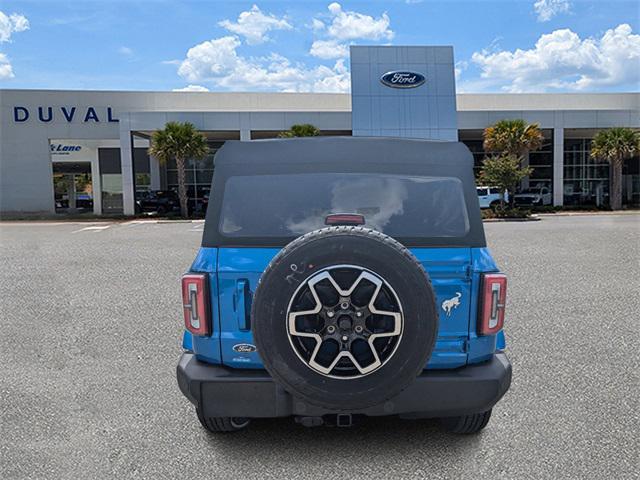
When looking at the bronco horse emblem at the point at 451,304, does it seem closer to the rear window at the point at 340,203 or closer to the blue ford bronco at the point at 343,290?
the blue ford bronco at the point at 343,290

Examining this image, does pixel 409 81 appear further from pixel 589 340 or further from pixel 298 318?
pixel 298 318

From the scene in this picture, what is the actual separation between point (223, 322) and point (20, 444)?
1821mm

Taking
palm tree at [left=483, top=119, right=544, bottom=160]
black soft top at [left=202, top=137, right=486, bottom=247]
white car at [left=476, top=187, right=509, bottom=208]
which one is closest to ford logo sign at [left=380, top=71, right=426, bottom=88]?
palm tree at [left=483, top=119, right=544, bottom=160]

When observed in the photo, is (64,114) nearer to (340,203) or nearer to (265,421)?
(265,421)

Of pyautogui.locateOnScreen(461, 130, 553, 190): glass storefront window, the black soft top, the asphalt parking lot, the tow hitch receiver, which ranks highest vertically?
pyautogui.locateOnScreen(461, 130, 553, 190): glass storefront window

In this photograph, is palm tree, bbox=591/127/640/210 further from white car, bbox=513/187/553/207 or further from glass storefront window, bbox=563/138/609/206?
glass storefront window, bbox=563/138/609/206

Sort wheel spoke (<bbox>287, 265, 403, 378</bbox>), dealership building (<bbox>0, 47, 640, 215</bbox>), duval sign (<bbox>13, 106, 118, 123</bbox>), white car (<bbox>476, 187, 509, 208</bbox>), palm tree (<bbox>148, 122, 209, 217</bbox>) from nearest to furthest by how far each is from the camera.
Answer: wheel spoke (<bbox>287, 265, 403, 378</bbox>) → palm tree (<bbox>148, 122, 209, 217</bbox>) → white car (<bbox>476, 187, 509, 208</bbox>) → dealership building (<bbox>0, 47, 640, 215</bbox>) → duval sign (<bbox>13, 106, 118, 123</bbox>)

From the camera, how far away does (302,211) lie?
10.7 feet

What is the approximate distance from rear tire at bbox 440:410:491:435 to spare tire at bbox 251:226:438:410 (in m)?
1.04

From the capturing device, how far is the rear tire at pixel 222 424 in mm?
3531

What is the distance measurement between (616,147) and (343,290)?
3476 centimetres

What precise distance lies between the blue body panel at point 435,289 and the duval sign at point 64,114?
120ft

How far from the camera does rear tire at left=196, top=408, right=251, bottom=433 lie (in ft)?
11.6

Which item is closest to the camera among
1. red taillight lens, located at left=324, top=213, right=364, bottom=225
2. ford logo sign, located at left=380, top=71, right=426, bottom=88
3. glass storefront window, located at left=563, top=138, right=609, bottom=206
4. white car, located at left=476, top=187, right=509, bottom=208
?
red taillight lens, located at left=324, top=213, right=364, bottom=225
